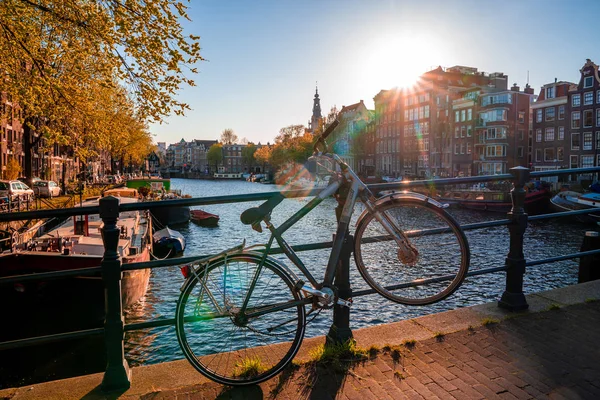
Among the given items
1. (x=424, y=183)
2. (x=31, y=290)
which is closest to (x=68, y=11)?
(x=31, y=290)

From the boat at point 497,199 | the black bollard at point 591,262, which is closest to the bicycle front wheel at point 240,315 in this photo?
the black bollard at point 591,262

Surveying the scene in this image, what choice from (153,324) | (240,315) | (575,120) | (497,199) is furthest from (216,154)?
(240,315)

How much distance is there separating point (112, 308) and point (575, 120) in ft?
192

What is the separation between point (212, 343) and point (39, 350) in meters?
11.1

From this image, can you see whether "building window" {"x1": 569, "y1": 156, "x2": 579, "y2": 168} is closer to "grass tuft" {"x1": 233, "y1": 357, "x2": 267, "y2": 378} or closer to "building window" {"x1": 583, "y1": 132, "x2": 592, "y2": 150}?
"building window" {"x1": 583, "y1": 132, "x2": 592, "y2": 150}

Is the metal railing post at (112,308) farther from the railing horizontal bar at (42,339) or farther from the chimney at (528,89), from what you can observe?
the chimney at (528,89)

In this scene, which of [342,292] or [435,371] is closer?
[435,371]

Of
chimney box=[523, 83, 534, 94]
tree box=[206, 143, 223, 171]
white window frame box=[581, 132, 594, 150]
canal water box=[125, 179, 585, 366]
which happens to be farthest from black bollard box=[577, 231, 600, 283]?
tree box=[206, 143, 223, 171]

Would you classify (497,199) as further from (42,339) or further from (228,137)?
(228,137)

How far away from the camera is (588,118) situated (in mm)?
50750

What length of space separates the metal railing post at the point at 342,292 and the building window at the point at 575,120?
56989 mm

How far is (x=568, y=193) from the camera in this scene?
3894cm

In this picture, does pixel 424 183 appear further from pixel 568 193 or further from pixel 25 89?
pixel 568 193

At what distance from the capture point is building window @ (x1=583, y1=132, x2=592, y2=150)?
50.2 metres
